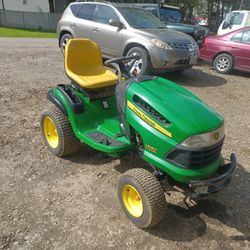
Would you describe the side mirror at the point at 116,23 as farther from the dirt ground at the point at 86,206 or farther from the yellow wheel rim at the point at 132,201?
the yellow wheel rim at the point at 132,201

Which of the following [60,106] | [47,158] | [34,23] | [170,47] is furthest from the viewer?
[34,23]

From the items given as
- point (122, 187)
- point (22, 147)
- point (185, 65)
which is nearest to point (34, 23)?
point (185, 65)

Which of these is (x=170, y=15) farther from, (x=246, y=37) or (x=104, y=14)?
(x=104, y=14)

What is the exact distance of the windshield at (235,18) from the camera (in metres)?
13.0

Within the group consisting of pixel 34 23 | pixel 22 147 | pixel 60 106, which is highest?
pixel 60 106

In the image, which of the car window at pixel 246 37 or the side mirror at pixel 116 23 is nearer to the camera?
the side mirror at pixel 116 23

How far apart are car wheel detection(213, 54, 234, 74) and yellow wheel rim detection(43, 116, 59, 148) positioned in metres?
6.58

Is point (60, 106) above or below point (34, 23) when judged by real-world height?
above

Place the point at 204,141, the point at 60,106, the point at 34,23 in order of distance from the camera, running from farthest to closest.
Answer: the point at 34,23 < the point at 60,106 < the point at 204,141

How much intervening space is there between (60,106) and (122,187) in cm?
141

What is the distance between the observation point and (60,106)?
3.75 metres

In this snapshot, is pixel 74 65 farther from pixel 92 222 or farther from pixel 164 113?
pixel 92 222

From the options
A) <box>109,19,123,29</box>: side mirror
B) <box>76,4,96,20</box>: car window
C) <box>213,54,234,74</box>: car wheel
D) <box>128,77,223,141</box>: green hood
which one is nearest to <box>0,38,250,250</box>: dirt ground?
<box>128,77,223,141</box>: green hood

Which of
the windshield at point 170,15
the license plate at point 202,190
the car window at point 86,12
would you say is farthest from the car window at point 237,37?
the license plate at point 202,190
